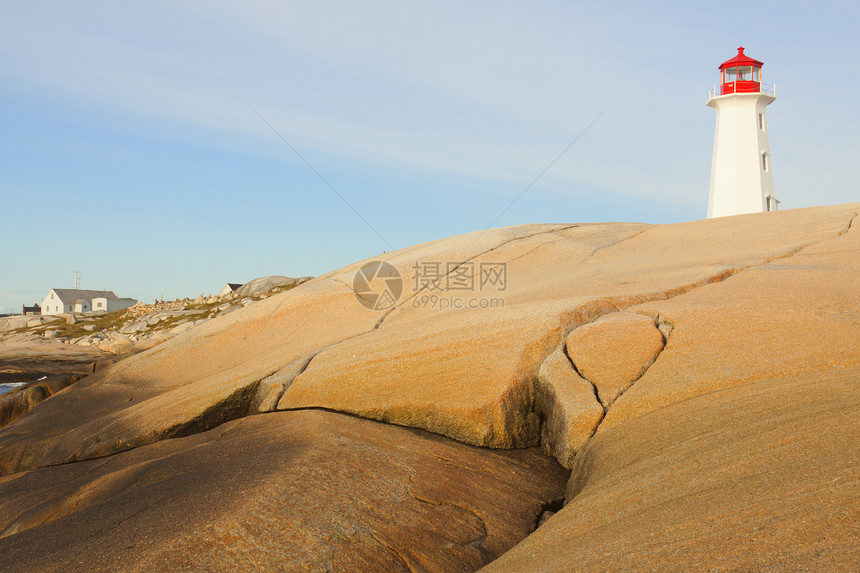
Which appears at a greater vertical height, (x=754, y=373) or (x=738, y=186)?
(x=738, y=186)

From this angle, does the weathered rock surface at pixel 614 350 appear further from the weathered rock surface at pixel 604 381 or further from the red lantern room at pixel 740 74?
the red lantern room at pixel 740 74

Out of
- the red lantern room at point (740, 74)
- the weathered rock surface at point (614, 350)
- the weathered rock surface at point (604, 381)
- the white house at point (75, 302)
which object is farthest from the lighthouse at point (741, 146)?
the white house at point (75, 302)

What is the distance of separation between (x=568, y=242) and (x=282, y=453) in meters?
10.4

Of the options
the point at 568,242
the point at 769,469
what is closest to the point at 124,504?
the point at 769,469

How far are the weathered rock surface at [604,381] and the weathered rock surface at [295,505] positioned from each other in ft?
0.60

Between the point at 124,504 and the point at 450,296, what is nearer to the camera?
the point at 124,504

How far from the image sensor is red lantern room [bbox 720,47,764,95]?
32.9 meters

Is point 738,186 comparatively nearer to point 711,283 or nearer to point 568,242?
point 568,242

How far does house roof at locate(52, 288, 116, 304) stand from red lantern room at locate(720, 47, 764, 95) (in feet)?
240

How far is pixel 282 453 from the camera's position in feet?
22.7

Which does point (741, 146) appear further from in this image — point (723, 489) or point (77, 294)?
point (77, 294)

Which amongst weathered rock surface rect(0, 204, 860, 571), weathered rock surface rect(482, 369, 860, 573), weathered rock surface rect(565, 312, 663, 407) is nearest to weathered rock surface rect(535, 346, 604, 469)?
weathered rock surface rect(0, 204, 860, 571)

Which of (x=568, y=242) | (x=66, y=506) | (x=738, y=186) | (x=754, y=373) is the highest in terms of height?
(x=738, y=186)

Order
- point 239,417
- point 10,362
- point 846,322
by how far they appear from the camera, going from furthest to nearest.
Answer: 1. point 10,362
2. point 239,417
3. point 846,322
